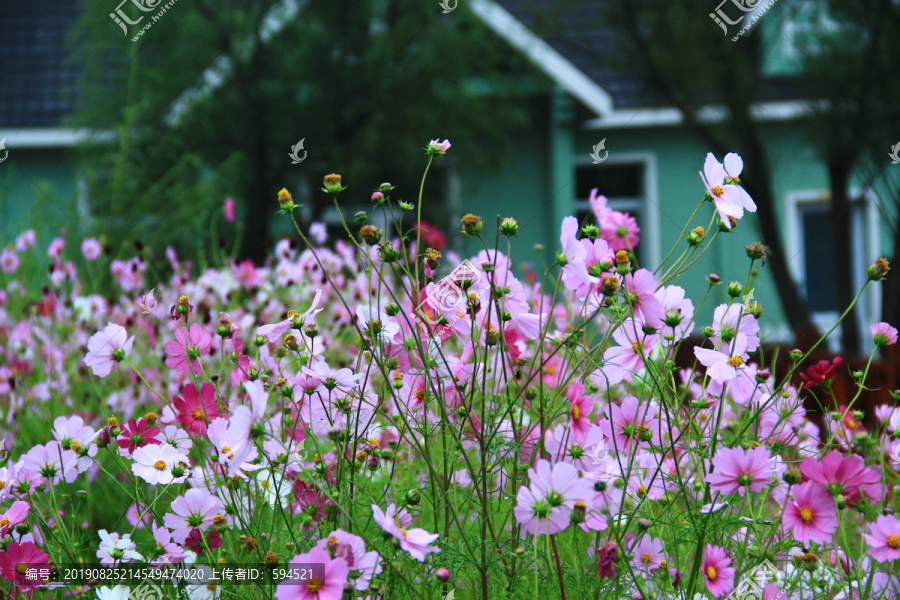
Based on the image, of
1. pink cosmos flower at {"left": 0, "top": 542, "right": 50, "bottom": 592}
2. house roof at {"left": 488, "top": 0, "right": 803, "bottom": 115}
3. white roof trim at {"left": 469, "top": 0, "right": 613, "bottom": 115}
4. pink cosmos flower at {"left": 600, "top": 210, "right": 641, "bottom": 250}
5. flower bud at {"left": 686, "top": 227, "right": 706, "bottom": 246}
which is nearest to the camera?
flower bud at {"left": 686, "top": 227, "right": 706, "bottom": 246}

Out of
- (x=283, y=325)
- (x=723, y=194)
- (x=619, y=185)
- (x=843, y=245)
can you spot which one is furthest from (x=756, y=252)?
(x=619, y=185)

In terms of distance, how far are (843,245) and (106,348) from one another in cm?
395

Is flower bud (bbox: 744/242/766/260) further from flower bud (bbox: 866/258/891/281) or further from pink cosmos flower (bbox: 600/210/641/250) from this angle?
pink cosmos flower (bbox: 600/210/641/250)

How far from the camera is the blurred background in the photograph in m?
4.33

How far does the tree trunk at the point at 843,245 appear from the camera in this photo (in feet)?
13.0

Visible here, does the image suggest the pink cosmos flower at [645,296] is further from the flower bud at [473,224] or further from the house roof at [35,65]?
the house roof at [35,65]

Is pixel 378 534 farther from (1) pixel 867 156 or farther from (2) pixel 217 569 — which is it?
(1) pixel 867 156

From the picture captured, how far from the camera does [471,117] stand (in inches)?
262

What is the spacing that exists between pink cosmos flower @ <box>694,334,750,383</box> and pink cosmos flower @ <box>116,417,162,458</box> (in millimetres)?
815

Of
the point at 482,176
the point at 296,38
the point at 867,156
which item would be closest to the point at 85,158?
the point at 296,38

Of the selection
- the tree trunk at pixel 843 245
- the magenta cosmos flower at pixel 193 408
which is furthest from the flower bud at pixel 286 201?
the tree trunk at pixel 843 245

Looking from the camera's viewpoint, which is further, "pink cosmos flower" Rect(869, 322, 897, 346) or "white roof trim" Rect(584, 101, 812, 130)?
"white roof trim" Rect(584, 101, 812, 130)

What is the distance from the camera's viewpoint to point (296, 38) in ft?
21.5

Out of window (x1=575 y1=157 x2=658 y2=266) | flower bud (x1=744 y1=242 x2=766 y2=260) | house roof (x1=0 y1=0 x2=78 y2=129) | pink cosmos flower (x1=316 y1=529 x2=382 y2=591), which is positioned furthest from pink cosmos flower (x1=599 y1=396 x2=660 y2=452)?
house roof (x1=0 y1=0 x2=78 y2=129)
